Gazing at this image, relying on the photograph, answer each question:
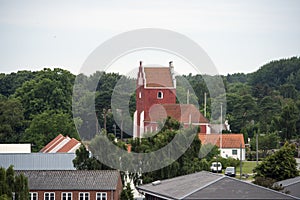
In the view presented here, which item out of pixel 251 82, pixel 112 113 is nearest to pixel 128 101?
pixel 112 113

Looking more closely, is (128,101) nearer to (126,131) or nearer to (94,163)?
(126,131)

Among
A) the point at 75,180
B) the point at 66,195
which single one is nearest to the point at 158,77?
the point at 75,180

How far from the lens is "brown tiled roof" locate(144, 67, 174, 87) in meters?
83.9

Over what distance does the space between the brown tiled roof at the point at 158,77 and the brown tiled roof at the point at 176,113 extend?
79.8 inches

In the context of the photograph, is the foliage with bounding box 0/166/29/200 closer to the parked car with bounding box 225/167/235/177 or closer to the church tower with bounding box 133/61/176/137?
the parked car with bounding box 225/167/235/177

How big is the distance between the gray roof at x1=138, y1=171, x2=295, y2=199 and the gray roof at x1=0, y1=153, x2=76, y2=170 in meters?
22.4

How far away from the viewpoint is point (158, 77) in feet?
278

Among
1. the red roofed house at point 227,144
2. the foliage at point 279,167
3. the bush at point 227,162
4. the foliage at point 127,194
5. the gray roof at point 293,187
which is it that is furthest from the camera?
the red roofed house at point 227,144

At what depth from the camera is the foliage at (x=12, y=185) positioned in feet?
149

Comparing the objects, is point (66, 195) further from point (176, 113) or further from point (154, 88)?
point (154, 88)

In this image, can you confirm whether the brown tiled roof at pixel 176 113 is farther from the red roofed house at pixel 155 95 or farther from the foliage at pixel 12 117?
the foliage at pixel 12 117

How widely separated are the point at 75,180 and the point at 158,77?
32704 millimetres

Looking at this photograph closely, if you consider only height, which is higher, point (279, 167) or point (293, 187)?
point (279, 167)

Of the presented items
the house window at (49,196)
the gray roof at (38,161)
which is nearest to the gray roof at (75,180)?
the house window at (49,196)
